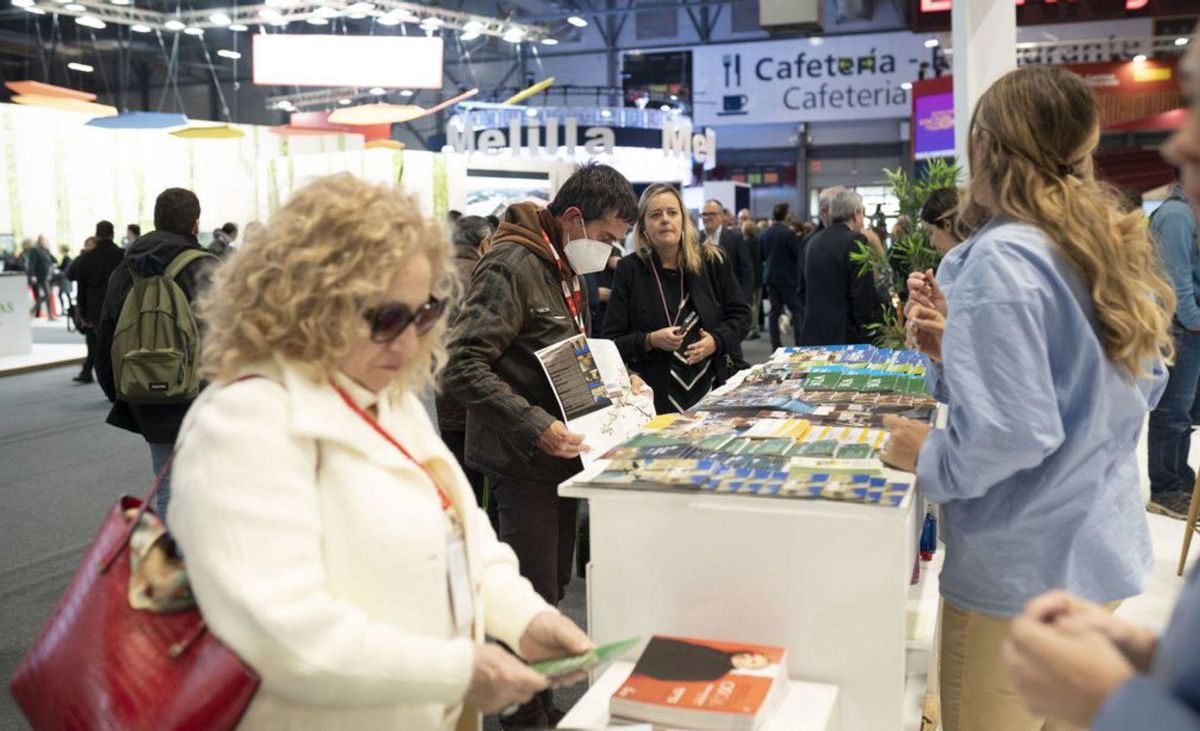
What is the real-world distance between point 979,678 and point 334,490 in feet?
3.85

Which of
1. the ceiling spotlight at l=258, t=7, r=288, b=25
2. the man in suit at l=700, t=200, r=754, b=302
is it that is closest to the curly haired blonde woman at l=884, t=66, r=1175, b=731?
the man in suit at l=700, t=200, r=754, b=302

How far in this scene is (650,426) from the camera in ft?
8.05

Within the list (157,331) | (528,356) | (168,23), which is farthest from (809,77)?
(528,356)

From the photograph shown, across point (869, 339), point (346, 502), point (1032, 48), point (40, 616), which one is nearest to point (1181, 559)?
point (869, 339)

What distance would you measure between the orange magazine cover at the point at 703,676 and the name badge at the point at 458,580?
0.34 meters

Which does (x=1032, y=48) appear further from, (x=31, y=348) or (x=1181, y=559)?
(x=31, y=348)

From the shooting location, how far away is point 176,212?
4.14 m

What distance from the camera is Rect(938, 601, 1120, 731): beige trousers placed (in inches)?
70.6

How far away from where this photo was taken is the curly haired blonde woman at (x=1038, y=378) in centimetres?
166

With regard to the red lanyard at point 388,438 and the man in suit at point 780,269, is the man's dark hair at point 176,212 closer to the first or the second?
the red lanyard at point 388,438

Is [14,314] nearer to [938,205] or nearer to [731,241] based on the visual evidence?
[731,241]

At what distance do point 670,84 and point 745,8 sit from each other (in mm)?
2371

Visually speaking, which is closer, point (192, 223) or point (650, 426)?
point (650, 426)

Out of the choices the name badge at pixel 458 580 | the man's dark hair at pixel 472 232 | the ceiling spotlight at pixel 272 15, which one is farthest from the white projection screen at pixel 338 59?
the name badge at pixel 458 580
